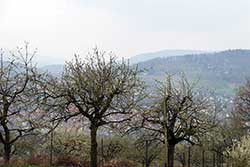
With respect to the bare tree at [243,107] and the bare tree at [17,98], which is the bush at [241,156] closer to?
the bare tree at [17,98]

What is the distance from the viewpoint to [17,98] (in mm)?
28016

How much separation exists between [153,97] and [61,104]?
682 centimetres

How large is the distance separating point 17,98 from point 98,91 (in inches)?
215

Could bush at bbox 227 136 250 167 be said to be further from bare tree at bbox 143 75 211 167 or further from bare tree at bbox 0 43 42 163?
bare tree at bbox 0 43 42 163

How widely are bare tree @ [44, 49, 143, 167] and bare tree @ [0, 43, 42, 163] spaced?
1.91 meters

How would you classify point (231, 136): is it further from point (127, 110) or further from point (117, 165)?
point (127, 110)

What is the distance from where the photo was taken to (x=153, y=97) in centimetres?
3053

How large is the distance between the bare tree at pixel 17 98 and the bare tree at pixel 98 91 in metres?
1.91

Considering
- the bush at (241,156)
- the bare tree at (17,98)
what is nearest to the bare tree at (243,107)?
the bush at (241,156)

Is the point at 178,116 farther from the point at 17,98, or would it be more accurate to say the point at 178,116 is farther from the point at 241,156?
the point at 17,98

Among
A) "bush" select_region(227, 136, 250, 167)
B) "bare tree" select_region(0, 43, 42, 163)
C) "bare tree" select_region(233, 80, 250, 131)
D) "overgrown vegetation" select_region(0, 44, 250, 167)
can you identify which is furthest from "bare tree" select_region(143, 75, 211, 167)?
"bare tree" select_region(233, 80, 250, 131)

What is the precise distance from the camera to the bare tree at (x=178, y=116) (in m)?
28.9

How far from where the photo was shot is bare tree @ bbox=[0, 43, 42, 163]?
27438 mm

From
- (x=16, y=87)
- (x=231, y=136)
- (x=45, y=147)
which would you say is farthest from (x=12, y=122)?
(x=231, y=136)
